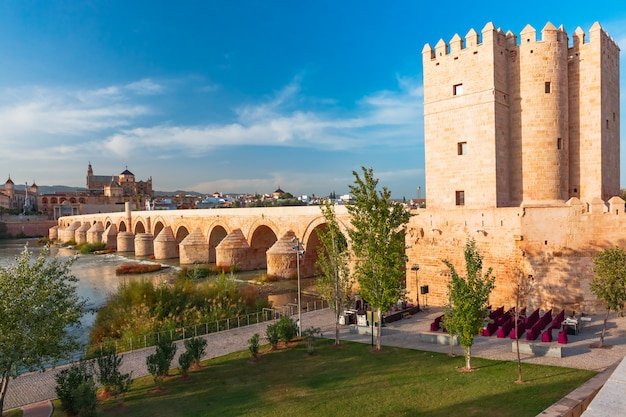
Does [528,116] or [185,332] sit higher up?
[528,116]

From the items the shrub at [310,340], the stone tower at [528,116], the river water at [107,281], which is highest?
the stone tower at [528,116]

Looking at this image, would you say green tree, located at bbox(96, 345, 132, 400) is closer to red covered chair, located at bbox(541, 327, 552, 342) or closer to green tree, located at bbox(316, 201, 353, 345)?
green tree, located at bbox(316, 201, 353, 345)

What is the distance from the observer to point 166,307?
18.8 m

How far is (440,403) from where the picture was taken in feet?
28.8

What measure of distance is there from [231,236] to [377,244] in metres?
23.5

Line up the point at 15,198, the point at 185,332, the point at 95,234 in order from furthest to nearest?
the point at 15,198 → the point at 95,234 → the point at 185,332

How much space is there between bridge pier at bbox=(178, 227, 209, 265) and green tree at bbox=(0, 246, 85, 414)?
98.8 feet

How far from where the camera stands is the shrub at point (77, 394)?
334 inches

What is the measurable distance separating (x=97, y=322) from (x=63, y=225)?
70.1 metres

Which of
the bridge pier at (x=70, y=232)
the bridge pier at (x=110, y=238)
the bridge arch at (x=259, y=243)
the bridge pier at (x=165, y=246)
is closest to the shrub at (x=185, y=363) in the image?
the bridge arch at (x=259, y=243)

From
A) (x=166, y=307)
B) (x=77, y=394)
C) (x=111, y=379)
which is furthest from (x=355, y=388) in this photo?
(x=166, y=307)

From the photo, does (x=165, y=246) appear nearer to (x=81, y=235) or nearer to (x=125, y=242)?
(x=125, y=242)

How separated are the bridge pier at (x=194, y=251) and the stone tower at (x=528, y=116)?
25.9m

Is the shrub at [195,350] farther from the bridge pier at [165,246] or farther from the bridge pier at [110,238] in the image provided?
the bridge pier at [110,238]
